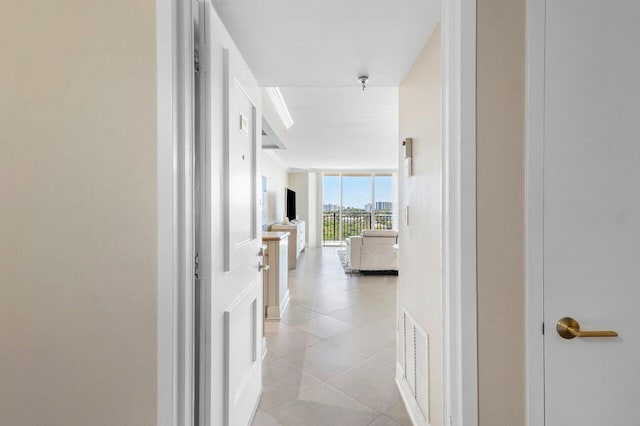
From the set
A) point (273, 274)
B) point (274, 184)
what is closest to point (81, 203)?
point (273, 274)

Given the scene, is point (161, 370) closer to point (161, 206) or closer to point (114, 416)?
point (114, 416)

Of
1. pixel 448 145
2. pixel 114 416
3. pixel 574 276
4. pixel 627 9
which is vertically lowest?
pixel 114 416

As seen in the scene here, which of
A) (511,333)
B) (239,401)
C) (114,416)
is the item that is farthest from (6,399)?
(511,333)

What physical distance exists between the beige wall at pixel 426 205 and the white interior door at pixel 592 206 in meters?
0.46

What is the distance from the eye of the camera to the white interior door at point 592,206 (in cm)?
96

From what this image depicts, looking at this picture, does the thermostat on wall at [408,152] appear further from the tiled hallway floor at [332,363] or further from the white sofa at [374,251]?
the white sofa at [374,251]

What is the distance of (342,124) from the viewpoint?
4.44m

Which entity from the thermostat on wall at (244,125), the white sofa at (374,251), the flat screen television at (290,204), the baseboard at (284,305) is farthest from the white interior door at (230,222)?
the flat screen television at (290,204)

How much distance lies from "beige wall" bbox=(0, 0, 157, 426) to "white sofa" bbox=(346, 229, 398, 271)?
16.6 ft

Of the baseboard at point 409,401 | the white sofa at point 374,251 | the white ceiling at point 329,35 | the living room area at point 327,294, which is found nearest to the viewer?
the white ceiling at point 329,35

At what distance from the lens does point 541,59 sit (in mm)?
962

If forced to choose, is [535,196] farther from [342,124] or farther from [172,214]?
[342,124]

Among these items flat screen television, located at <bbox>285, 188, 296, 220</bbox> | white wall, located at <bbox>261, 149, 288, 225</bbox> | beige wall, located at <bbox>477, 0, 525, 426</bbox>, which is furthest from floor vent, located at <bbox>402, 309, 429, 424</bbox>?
flat screen television, located at <bbox>285, 188, 296, 220</bbox>

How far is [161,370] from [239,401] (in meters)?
0.77
